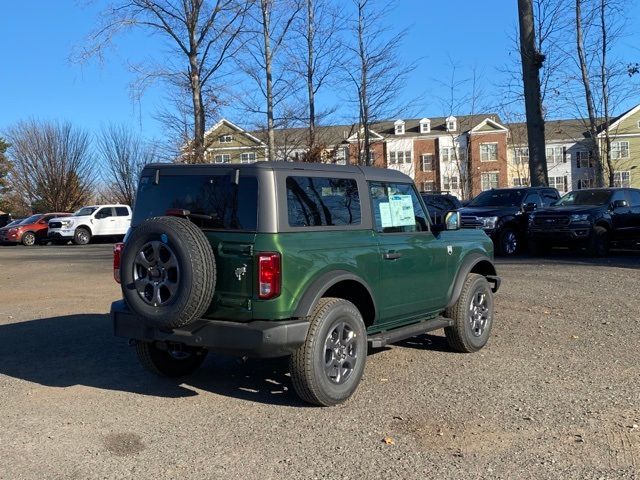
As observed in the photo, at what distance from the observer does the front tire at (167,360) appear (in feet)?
19.0

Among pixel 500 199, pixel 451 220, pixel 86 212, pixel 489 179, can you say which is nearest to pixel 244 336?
pixel 451 220

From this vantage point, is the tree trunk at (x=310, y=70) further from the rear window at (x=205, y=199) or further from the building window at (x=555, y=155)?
the building window at (x=555, y=155)

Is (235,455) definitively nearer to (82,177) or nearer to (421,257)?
(421,257)

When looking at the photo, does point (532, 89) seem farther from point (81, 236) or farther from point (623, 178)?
point (623, 178)

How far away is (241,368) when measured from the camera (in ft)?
20.9

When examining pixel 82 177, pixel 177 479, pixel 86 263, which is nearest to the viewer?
pixel 177 479

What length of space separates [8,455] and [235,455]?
1495mm

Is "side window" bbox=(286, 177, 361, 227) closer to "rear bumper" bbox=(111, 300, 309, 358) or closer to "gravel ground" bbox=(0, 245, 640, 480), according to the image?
"rear bumper" bbox=(111, 300, 309, 358)

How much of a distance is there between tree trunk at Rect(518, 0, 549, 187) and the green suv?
1662 centimetres

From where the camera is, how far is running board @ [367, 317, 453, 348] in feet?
18.2

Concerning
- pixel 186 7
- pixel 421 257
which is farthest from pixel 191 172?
pixel 186 7

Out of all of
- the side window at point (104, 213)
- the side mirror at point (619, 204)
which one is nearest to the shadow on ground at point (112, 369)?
the side mirror at point (619, 204)

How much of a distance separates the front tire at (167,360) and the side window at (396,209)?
200 centimetres

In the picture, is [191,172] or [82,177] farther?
[82,177]
